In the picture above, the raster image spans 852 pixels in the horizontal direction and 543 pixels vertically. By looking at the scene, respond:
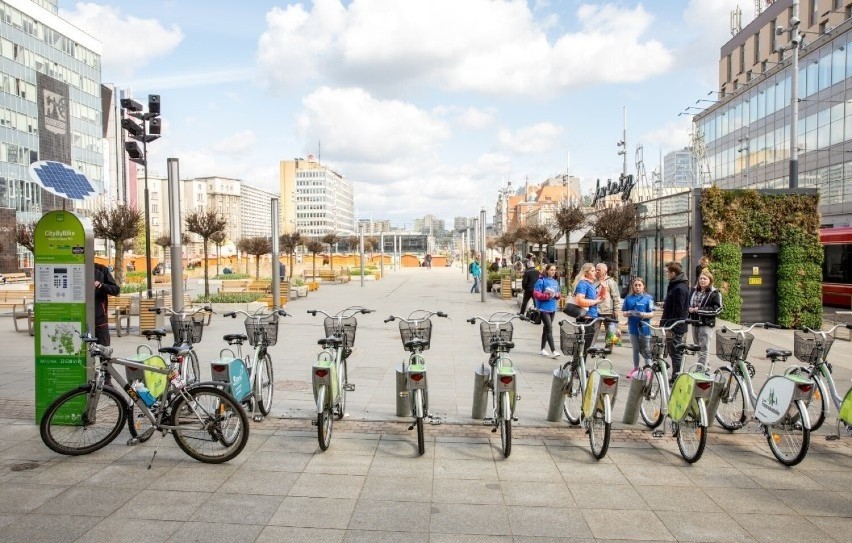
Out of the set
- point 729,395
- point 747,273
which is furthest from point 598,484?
point 747,273

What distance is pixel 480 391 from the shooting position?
682 centimetres

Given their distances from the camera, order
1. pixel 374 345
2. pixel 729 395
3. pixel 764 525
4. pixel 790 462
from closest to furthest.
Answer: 1. pixel 764 525
2. pixel 790 462
3. pixel 729 395
4. pixel 374 345

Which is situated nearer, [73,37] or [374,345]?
[374,345]

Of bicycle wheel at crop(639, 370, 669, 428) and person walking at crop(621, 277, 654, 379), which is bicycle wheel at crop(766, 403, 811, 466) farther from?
person walking at crop(621, 277, 654, 379)

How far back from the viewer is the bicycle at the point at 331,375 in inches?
227

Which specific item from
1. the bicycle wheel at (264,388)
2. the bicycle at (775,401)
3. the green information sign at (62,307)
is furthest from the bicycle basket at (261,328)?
the bicycle at (775,401)

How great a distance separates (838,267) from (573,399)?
22.0 m

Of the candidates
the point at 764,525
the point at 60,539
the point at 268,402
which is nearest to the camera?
the point at 60,539

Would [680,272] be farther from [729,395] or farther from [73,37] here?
[73,37]

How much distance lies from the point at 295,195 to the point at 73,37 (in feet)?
292

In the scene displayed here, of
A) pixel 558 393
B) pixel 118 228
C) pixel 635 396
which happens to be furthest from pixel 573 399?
pixel 118 228

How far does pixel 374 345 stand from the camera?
498 inches

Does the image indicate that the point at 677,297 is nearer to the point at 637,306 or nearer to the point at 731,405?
the point at 637,306

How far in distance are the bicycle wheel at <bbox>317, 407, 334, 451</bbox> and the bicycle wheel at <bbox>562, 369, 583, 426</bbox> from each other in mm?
2488
